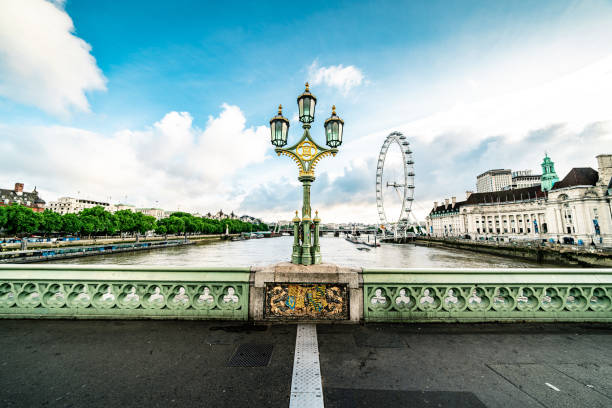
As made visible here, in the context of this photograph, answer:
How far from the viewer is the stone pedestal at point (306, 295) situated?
542 centimetres

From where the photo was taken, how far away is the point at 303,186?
6867mm

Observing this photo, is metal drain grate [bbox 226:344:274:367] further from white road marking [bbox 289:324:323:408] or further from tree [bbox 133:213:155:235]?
tree [bbox 133:213:155:235]

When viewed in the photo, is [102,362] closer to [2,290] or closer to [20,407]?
[20,407]

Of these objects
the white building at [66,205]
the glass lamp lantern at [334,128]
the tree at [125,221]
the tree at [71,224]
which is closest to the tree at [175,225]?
the tree at [125,221]

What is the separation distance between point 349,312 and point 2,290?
749 cm

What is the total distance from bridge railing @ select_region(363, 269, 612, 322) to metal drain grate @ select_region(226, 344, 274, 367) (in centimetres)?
228

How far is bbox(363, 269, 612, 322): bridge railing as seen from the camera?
5.39 meters

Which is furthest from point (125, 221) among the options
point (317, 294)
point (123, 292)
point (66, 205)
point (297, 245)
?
point (66, 205)

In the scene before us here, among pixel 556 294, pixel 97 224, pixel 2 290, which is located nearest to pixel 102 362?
pixel 2 290

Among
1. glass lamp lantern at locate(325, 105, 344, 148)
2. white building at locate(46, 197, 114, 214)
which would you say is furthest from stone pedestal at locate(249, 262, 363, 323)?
white building at locate(46, 197, 114, 214)

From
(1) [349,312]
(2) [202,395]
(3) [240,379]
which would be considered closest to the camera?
(2) [202,395]

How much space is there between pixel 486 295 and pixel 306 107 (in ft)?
20.3

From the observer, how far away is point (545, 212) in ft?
330

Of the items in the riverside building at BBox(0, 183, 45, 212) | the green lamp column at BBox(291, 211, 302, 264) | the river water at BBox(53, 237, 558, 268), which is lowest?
the river water at BBox(53, 237, 558, 268)
